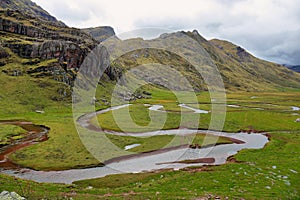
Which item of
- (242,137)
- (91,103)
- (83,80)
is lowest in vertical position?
(242,137)

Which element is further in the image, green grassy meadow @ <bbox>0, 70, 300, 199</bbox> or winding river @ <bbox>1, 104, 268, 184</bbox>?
winding river @ <bbox>1, 104, 268, 184</bbox>

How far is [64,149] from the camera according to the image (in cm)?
6322

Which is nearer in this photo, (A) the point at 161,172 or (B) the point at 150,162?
(A) the point at 161,172

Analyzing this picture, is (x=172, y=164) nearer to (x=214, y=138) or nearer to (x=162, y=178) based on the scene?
(x=162, y=178)

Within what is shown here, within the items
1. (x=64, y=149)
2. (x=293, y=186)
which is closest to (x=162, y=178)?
(x=293, y=186)

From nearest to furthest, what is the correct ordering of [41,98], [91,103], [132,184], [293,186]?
[293,186] → [132,184] → [41,98] → [91,103]

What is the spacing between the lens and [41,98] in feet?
444

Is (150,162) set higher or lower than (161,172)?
lower

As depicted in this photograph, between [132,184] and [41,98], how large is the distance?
11244 cm

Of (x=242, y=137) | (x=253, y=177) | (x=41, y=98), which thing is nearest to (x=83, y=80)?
(x=41, y=98)

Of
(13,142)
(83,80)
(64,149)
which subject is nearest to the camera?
(64,149)

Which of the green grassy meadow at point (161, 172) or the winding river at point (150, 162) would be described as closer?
the green grassy meadow at point (161, 172)

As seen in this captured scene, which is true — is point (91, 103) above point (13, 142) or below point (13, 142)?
above

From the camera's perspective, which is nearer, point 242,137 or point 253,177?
point 253,177
